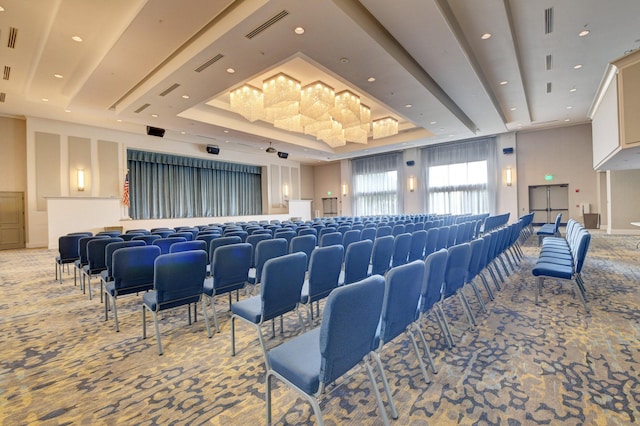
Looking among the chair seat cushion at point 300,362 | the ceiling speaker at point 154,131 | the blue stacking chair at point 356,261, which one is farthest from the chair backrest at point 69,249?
the ceiling speaker at point 154,131

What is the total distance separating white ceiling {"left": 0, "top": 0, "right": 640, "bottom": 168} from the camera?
4.90 m

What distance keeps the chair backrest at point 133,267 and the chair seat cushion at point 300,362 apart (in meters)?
2.36

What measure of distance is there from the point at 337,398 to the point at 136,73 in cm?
795

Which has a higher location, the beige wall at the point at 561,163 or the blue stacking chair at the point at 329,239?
the beige wall at the point at 561,163

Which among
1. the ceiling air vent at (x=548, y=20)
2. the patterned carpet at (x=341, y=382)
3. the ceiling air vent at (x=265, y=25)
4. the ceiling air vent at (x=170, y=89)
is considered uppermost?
the ceiling air vent at (x=548, y=20)

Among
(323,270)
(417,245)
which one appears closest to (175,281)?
(323,270)

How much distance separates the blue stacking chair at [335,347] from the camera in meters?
1.46

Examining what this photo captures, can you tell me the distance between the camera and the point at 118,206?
11.3 meters

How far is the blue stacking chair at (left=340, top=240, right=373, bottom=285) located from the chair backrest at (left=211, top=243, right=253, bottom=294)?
1123mm

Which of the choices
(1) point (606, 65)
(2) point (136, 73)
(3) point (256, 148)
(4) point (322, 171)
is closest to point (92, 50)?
(2) point (136, 73)

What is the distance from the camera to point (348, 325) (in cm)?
154

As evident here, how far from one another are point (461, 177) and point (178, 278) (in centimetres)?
1584

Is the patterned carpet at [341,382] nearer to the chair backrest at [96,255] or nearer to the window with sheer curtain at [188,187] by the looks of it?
the chair backrest at [96,255]

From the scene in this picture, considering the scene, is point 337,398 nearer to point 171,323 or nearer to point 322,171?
point 171,323
